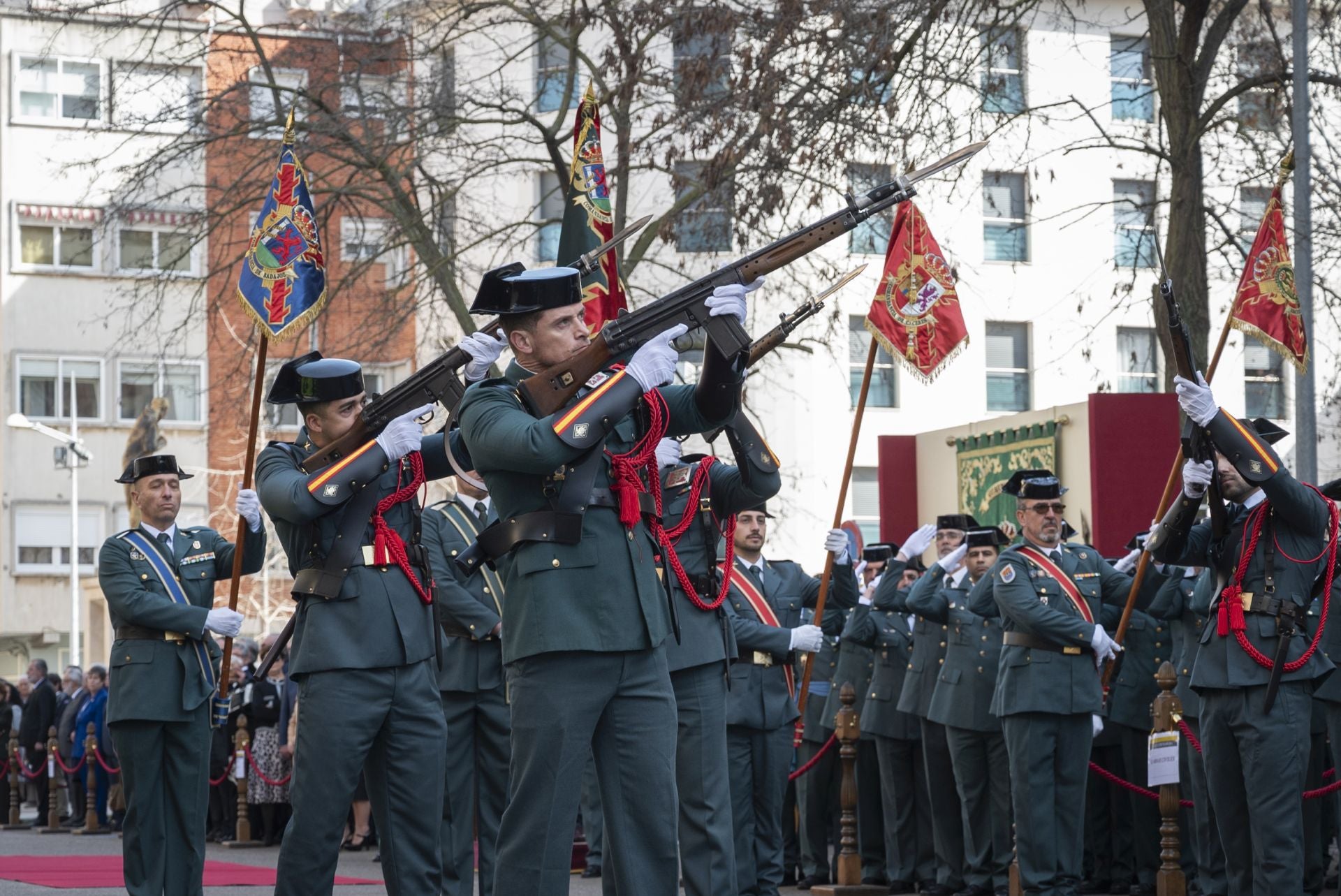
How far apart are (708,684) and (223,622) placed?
2483mm

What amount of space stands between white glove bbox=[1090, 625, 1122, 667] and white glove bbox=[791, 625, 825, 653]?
141 cm

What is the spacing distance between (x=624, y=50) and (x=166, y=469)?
319 inches

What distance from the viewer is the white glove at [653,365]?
5695 millimetres

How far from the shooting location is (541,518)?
5.84 m

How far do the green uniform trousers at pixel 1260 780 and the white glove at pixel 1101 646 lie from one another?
1.27 metres

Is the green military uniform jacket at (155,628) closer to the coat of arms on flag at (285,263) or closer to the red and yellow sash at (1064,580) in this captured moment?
the coat of arms on flag at (285,263)

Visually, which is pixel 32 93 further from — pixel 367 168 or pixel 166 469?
pixel 166 469

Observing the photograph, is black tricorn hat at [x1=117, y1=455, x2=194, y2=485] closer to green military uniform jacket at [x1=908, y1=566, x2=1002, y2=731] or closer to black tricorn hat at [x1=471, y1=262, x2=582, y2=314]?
black tricorn hat at [x1=471, y1=262, x2=582, y2=314]

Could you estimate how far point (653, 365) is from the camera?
570 centimetres

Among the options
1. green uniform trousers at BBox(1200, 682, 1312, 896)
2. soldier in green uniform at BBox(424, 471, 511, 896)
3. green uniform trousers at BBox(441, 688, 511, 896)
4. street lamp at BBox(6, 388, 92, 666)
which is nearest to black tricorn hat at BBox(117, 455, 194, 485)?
soldier in green uniform at BBox(424, 471, 511, 896)

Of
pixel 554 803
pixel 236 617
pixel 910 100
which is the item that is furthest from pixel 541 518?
pixel 910 100

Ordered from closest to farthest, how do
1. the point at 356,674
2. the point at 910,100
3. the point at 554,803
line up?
the point at 554,803 < the point at 356,674 < the point at 910,100

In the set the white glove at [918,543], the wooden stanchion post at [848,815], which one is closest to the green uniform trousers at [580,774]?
the wooden stanchion post at [848,815]

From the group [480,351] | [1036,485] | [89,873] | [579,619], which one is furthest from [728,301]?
[89,873]
